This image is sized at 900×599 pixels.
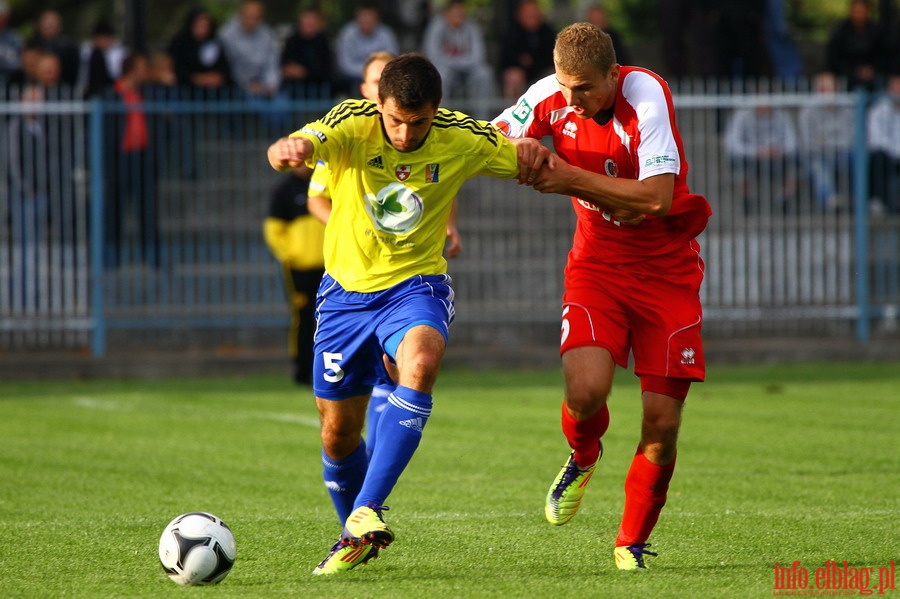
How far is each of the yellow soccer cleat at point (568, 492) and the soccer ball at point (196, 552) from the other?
66.5 inches

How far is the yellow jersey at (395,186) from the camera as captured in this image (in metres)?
5.96

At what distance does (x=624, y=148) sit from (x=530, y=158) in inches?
18.0

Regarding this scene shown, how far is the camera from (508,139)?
613cm

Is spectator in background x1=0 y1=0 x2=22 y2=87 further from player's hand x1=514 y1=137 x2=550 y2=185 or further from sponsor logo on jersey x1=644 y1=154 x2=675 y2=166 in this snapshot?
sponsor logo on jersey x1=644 y1=154 x2=675 y2=166

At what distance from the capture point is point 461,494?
7.96 m

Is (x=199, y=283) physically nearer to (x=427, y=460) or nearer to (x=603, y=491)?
(x=427, y=460)

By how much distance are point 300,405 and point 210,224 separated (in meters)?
3.90

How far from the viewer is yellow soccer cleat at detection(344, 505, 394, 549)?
534 centimetres

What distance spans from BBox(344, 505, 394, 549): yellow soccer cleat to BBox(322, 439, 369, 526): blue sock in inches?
31.0

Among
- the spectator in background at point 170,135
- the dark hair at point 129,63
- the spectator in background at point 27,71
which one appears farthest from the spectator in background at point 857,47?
the spectator in background at point 27,71

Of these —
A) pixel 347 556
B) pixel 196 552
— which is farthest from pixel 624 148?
pixel 196 552

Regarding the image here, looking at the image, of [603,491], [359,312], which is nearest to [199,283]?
[603,491]

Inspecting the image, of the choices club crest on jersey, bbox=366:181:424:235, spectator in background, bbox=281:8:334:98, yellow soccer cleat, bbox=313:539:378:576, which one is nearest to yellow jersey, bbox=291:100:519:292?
club crest on jersey, bbox=366:181:424:235

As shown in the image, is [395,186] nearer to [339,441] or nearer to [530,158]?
[530,158]
